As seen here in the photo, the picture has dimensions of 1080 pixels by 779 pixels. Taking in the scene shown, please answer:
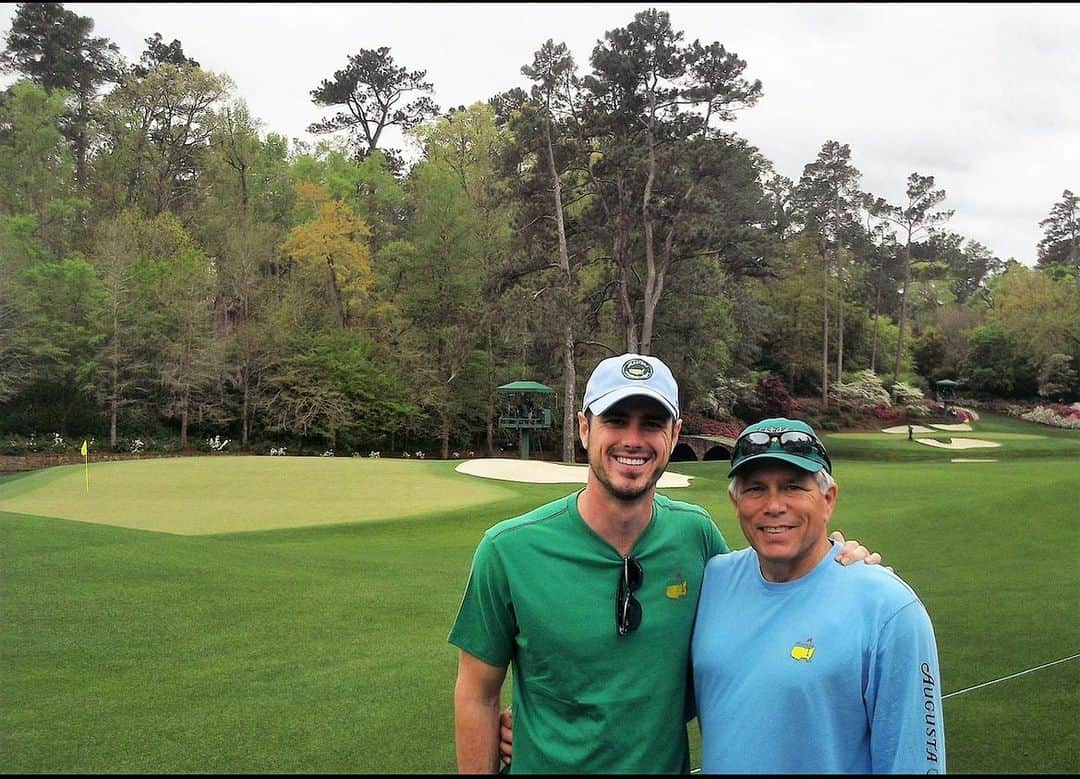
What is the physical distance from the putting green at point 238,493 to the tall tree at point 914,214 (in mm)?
10444

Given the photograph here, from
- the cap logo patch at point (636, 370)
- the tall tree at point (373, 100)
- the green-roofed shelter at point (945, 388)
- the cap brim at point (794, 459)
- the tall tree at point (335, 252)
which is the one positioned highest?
the tall tree at point (373, 100)

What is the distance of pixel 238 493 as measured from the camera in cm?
1259

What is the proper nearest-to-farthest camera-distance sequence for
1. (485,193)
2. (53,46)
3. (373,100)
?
(53,46) → (485,193) → (373,100)

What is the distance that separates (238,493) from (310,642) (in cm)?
815

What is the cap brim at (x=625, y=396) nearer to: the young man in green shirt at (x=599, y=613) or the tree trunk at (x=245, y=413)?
the young man in green shirt at (x=599, y=613)

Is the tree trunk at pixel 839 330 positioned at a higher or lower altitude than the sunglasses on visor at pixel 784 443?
higher

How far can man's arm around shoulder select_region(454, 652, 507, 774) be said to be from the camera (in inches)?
74.2

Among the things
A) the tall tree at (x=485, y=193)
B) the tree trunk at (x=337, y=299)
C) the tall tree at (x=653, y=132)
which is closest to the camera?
the tall tree at (x=653, y=132)

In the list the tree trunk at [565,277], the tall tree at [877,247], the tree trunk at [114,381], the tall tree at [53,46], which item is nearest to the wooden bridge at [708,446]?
the tree trunk at [565,277]

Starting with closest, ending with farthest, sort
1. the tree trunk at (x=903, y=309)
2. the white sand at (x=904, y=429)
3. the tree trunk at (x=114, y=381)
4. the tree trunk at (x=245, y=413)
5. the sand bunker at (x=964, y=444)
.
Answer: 1. the sand bunker at (x=964, y=444)
2. the white sand at (x=904, y=429)
3. the tree trunk at (x=903, y=309)
4. the tree trunk at (x=114, y=381)
5. the tree trunk at (x=245, y=413)

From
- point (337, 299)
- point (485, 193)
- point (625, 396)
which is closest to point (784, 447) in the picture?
point (625, 396)

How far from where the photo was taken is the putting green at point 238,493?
10.7 meters

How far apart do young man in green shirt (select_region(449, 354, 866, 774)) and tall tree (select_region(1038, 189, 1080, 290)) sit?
11.9m

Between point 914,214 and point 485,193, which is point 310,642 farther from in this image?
point 485,193
